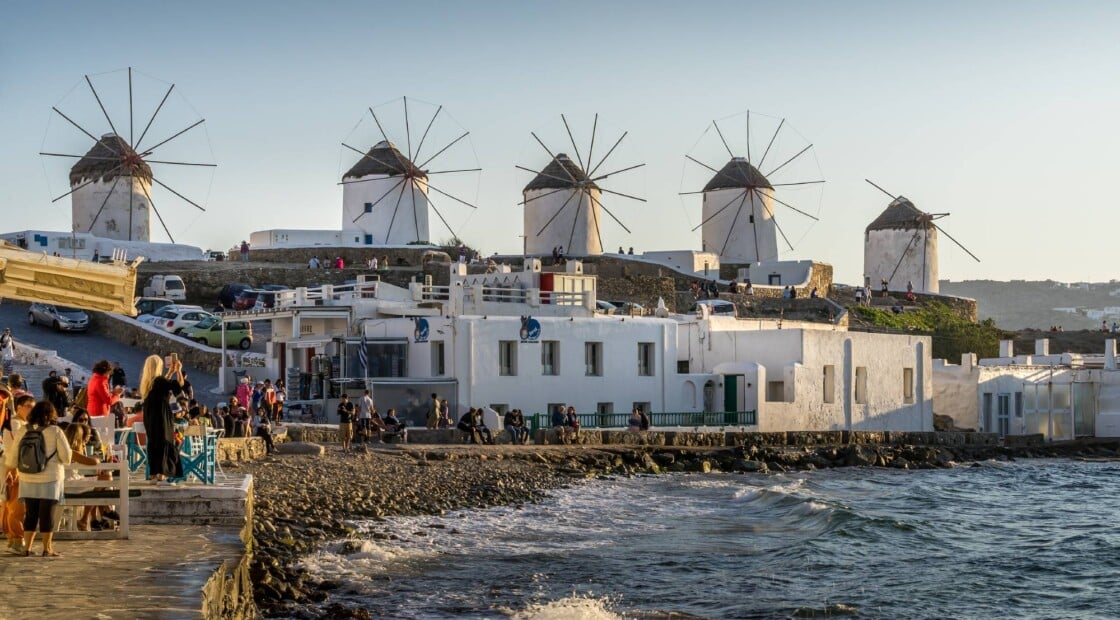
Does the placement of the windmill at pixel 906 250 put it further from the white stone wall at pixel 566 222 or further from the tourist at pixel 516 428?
the tourist at pixel 516 428

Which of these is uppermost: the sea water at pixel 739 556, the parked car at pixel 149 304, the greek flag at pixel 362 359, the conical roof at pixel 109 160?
the conical roof at pixel 109 160

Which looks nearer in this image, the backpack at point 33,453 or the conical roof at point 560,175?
the backpack at point 33,453

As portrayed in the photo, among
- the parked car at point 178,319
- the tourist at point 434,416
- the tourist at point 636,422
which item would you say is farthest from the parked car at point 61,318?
the tourist at point 636,422

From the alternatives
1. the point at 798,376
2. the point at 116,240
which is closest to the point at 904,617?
the point at 798,376

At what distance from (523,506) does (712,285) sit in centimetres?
3306

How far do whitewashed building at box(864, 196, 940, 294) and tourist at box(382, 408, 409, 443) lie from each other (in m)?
45.3

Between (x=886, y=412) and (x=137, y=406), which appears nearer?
(x=137, y=406)

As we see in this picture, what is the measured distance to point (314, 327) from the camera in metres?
35.8

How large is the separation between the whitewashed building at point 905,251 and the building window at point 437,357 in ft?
136

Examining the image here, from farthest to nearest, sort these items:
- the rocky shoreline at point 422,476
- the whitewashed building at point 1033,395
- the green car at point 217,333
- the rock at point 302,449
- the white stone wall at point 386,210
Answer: the white stone wall at point 386,210 < the whitewashed building at point 1033,395 < the green car at point 217,333 < the rock at point 302,449 < the rocky shoreline at point 422,476

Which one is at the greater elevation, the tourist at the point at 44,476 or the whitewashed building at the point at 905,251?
the whitewashed building at the point at 905,251

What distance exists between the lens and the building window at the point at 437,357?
109 feet

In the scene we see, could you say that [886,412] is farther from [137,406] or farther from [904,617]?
[137,406]

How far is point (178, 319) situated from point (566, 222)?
2928 centimetres
